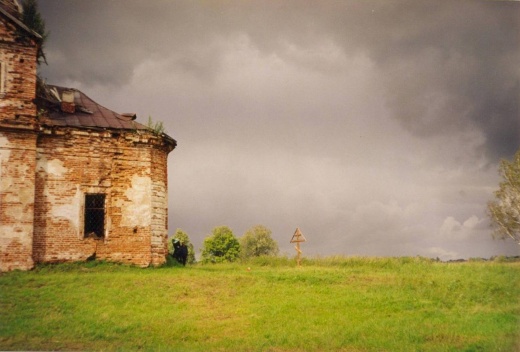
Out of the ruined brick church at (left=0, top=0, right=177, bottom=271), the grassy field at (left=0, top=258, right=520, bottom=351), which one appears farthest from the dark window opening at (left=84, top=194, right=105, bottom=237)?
the grassy field at (left=0, top=258, right=520, bottom=351)

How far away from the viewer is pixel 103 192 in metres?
13.0

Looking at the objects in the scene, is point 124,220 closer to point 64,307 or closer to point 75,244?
point 75,244

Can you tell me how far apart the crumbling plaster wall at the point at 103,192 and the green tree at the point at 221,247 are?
1944cm

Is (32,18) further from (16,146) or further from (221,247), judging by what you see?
(221,247)

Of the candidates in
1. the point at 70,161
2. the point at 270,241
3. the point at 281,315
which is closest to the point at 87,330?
the point at 281,315

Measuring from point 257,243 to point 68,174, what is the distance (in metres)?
24.4

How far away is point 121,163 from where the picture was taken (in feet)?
43.8

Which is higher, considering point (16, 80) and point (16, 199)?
point (16, 80)

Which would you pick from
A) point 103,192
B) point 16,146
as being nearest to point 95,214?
point 103,192

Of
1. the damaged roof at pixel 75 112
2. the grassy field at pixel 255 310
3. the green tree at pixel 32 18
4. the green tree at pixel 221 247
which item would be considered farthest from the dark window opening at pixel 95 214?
the green tree at pixel 221 247

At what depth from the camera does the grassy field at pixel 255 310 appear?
7496 mm

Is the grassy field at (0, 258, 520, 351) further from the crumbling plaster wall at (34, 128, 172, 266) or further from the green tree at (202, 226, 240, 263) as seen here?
the green tree at (202, 226, 240, 263)

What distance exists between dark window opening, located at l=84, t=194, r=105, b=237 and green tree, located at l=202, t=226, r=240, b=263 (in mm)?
20136

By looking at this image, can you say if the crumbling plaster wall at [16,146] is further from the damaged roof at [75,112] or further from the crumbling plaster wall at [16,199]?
the damaged roof at [75,112]
